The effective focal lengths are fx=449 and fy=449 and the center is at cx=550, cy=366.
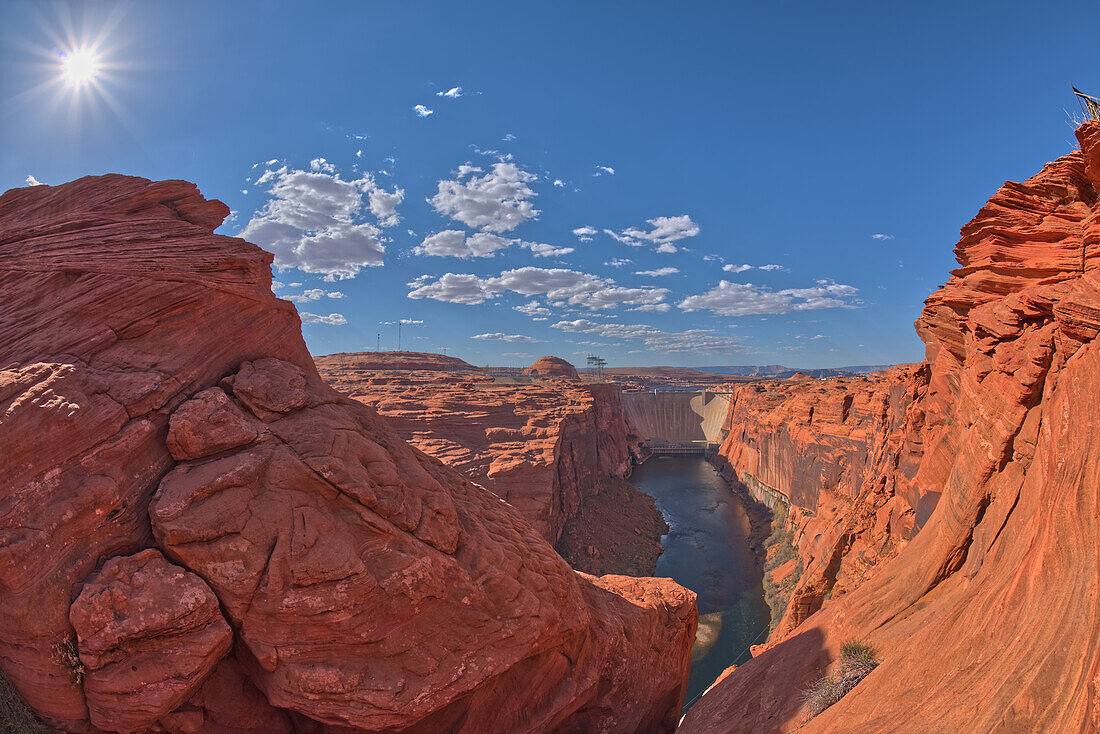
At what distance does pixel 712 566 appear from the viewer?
39.7 metres

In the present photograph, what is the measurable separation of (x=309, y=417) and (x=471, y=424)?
1171 inches

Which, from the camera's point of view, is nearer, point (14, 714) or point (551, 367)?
point (14, 714)

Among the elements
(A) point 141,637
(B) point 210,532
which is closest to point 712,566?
(B) point 210,532

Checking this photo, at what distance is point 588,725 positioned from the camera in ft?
34.7

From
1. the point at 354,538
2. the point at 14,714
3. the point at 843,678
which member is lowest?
the point at 843,678

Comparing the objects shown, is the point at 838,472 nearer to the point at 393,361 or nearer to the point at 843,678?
the point at 843,678

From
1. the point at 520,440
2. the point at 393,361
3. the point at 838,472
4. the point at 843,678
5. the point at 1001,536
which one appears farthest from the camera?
the point at 393,361

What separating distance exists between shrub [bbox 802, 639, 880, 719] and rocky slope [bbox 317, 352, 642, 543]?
21506 mm

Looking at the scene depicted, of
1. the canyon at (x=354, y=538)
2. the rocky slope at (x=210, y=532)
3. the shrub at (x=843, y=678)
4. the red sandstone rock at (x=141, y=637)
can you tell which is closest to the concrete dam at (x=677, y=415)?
the shrub at (x=843, y=678)

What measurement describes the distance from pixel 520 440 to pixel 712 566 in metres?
20.5

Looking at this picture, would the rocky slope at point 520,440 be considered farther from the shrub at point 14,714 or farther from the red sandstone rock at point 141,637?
the shrub at point 14,714

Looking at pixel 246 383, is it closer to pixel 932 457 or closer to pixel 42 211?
pixel 42 211

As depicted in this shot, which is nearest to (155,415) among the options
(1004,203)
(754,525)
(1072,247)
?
(1072,247)

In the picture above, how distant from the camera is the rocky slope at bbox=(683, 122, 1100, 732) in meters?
6.00
